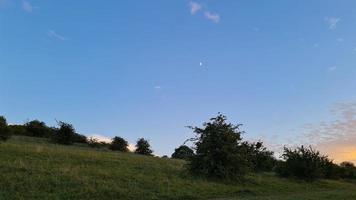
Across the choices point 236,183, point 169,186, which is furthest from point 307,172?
point 169,186

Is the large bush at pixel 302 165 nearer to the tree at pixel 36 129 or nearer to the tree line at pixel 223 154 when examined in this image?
the tree line at pixel 223 154

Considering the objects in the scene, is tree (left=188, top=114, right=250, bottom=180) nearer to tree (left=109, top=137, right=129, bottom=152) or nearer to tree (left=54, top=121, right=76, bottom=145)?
tree (left=54, top=121, right=76, bottom=145)

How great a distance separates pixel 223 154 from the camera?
39500 millimetres

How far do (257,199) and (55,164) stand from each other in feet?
42.2

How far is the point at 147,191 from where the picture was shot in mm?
26422

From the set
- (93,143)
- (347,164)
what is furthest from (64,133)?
(347,164)

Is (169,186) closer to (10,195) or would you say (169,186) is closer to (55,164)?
(55,164)

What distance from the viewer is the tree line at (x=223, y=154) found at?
39188 mm

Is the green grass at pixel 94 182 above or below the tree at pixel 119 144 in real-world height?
below

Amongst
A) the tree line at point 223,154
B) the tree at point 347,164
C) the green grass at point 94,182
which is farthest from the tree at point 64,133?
the tree at point 347,164

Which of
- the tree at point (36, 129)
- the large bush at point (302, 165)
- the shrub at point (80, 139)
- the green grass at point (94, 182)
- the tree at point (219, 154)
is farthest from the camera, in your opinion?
the tree at point (36, 129)

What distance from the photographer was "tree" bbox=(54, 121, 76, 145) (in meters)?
59.9

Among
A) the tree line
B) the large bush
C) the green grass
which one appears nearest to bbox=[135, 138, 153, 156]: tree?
the tree line

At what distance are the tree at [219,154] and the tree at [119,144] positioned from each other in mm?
31355
